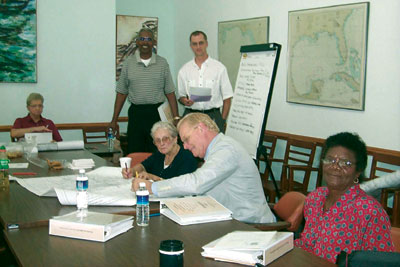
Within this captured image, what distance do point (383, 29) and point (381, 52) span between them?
217 mm

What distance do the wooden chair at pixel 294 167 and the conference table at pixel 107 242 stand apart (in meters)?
2.64

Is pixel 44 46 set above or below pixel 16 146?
above

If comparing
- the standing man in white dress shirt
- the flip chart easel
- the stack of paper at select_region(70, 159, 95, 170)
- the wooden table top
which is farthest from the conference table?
the standing man in white dress shirt

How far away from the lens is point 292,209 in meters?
3.14

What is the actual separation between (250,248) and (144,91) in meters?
4.49

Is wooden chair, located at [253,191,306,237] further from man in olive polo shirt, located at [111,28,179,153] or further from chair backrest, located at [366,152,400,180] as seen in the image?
man in olive polo shirt, located at [111,28,179,153]

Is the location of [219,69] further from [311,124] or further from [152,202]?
[152,202]

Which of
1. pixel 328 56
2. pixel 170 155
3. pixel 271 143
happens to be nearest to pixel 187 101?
pixel 271 143

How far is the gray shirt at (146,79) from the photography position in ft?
20.5

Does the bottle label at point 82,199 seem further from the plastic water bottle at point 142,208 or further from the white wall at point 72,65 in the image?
the white wall at point 72,65

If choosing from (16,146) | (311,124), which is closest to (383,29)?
(311,124)

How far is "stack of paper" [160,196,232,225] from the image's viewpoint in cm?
249

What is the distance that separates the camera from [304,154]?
219 inches

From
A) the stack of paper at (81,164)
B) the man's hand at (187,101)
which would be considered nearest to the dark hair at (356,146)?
the stack of paper at (81,164)
